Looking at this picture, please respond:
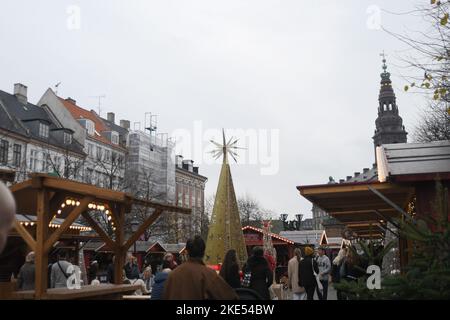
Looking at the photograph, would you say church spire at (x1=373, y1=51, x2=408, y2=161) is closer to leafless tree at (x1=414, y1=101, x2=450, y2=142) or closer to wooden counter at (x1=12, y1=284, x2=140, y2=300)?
leafless tree at (x1=414, y1=101, x2=450, y2=142)

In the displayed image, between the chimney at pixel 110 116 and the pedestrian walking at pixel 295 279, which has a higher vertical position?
the chimney at pixel 110 116

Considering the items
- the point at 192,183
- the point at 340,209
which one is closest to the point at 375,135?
the point at 192,183

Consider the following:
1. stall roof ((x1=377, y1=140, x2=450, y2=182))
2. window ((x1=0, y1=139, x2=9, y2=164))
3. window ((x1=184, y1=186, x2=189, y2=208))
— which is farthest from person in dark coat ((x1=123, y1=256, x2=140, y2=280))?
window ((x1=184, y1=186, x2=189, y2=208))

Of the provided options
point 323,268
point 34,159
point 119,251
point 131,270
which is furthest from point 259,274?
point 34,159

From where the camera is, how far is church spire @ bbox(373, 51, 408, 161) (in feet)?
306

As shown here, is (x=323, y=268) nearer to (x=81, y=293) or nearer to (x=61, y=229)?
(x=81, y=293)

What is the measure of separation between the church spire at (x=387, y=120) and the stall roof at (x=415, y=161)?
279ft

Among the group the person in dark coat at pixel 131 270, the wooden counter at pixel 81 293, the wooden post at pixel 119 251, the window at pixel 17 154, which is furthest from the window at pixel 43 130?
the wooden counter at pixel 81 293

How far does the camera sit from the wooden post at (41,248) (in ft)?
25.0

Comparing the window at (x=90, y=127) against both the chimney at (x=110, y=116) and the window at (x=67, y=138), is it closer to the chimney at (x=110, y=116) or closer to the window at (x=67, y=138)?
the window at (x=67, y=138)

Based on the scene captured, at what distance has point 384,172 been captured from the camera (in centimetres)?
909

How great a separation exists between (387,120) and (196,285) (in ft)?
311

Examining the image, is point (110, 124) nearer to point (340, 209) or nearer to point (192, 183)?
point (192, 183)

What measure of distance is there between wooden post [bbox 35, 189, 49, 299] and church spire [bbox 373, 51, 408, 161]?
8878 cm
